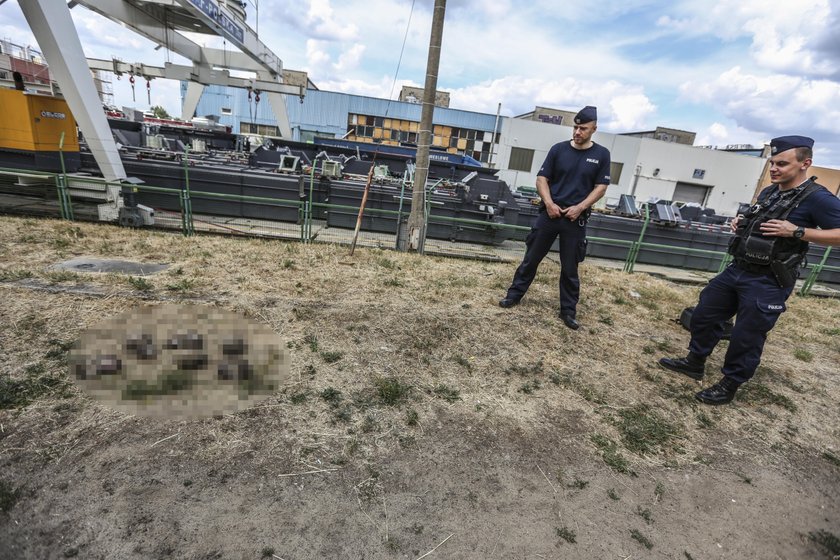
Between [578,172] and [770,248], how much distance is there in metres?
1.73

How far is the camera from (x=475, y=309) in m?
4.66

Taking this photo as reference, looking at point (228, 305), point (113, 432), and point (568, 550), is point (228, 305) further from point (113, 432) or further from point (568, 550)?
point (568, 550)

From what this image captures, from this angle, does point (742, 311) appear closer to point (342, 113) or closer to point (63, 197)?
point (63, 197)

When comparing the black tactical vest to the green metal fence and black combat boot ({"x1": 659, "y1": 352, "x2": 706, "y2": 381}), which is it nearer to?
black combat boot ({"x1": 659, "y1": 352, "x2": 706, "y2": 381})

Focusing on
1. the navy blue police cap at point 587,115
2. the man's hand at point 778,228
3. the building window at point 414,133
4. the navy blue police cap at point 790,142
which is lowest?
the man's hand at point 778,228

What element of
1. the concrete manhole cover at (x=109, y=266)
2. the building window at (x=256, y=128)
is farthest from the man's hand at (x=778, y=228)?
the building window at (x=256, y=128)

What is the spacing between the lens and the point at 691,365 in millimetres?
3600

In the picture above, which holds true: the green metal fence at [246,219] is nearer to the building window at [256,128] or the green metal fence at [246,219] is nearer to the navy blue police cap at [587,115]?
the navy blue police cap at [587,115]

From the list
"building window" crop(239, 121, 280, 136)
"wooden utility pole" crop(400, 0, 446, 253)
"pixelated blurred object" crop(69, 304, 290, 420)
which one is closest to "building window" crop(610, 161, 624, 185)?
"wooden utility pole" crop(400, 0, 446, 253)

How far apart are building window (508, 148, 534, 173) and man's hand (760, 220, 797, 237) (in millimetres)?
32632

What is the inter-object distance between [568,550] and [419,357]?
6.05 feet

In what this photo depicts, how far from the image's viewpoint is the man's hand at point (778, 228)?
109 inches

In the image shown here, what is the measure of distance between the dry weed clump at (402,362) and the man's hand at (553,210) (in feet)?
3.91

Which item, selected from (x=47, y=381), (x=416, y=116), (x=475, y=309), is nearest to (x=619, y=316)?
(x=475, y=309)
